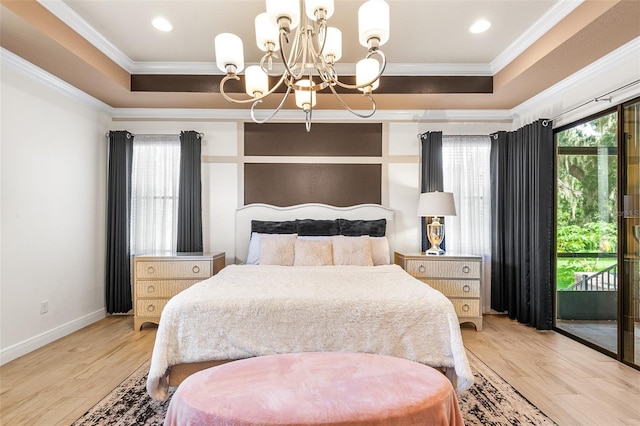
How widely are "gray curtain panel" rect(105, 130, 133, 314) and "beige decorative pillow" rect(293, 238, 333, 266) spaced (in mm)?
2131

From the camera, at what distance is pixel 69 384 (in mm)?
2582

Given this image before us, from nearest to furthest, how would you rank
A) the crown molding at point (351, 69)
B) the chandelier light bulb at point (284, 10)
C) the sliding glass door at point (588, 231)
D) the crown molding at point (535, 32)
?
1. the chandelier light bulb at point (284, 10)
2. the crown molding at point (535, 32)
3. the sliding glass door at point (588, 231)
4. the crown molding at point (351, 69)

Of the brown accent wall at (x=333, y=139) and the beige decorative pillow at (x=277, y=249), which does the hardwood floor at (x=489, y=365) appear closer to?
the beige decorative pillow at (x=277, y=249)

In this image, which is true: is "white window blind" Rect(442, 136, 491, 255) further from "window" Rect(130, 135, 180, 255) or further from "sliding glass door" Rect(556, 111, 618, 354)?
"window" Rect(130, 135, 180, 255)

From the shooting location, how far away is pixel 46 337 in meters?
3.43

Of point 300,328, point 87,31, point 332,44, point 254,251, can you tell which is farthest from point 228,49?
point 254,251

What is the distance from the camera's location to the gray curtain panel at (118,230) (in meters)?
4.37

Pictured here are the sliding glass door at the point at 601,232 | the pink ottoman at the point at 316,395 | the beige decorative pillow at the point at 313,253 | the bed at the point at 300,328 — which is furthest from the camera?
the beige decorative pillow at the point at 313,253

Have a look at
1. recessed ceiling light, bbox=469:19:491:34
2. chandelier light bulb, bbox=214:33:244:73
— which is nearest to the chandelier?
chandelier light bulb, bbox=214:33:244:73

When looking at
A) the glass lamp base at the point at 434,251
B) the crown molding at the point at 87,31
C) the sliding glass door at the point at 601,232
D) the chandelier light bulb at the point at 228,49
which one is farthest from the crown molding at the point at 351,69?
the glass lamp base at the point at 434,251

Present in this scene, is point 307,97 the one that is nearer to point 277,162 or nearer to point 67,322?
point 277,162

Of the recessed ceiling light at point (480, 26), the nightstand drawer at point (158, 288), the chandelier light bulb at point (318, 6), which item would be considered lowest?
the nightstand drawer at point (158, 288)

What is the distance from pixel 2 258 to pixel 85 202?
1232mm

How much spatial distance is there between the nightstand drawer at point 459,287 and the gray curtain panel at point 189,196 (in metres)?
2.81
